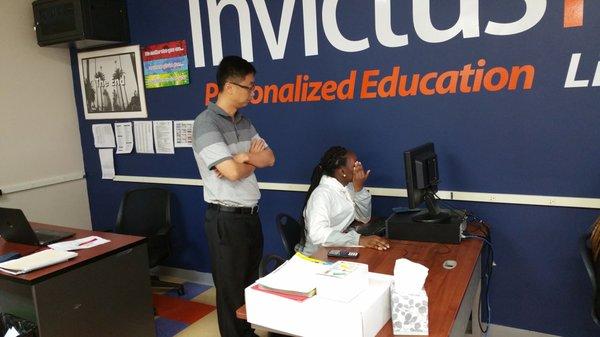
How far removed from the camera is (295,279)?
60.3 inches

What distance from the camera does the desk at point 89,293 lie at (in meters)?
2.19

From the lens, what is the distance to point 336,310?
1360 mm

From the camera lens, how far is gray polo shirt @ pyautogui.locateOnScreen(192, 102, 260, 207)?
228 centimetres

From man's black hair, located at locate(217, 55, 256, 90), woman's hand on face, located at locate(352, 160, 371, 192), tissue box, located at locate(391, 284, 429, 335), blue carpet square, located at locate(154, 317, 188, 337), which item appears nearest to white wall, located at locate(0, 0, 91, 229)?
blue carpet square, located at locate(154, 317, 188, 337)

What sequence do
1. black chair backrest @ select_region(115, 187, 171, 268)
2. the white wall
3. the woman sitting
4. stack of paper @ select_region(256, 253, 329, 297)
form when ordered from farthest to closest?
the white wall < black chair backrest @ select_region(115, 187, 171, 268) < the woman sitting < stack of paper @ select_region(256, 253, 329, 297)

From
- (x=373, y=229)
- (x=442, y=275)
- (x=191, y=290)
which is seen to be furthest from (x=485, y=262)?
(x=191, y=290)

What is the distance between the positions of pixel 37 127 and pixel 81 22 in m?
1.03

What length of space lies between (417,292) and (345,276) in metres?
0.23

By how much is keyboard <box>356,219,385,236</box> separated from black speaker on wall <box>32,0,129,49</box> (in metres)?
2.57

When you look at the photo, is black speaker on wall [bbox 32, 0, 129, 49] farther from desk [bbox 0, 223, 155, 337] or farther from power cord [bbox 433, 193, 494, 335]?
power cord [bbox 433, 193, 494, 335]

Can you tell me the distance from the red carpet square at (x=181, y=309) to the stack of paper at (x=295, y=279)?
184 centimetres

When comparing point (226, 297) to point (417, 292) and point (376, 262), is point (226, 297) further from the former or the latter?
point (417, 292)

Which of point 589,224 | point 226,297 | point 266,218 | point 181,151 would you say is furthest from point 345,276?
point 181,151

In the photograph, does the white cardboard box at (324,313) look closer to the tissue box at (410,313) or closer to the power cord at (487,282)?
the tissue box at (410,313)
